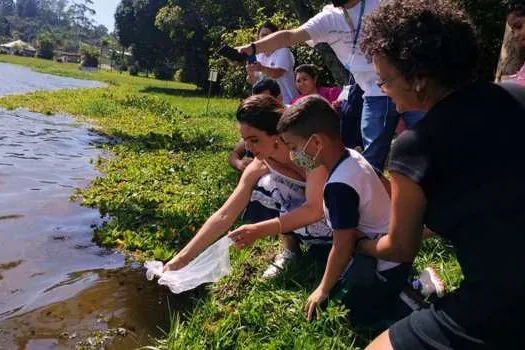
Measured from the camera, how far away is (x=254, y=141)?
144 inches

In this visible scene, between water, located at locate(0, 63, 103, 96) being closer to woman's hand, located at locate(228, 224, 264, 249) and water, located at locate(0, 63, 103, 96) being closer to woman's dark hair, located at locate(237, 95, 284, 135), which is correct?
woman's dark hair, located at locate(237, 95, 284, 135)

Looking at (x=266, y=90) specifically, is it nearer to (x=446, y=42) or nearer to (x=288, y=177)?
(x=288, y=177)

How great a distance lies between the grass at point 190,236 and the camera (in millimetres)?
2963

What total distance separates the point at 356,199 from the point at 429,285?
0.64m

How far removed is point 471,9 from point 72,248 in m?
9.27

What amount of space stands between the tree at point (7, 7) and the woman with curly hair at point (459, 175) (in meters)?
180

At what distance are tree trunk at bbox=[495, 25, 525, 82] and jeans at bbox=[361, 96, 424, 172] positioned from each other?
97cm

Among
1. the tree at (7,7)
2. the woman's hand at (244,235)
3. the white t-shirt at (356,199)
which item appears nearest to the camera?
the white t-shirt at (356,199)

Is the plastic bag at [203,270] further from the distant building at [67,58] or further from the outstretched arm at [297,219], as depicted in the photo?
the distant building at [67,58]

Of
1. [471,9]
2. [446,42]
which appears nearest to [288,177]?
[446,42]

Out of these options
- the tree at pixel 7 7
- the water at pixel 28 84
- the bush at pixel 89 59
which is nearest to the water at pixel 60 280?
the water at pixel 28 84

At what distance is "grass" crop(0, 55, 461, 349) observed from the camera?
296 cm

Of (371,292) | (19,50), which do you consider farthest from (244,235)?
(19,50)

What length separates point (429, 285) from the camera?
2.96 meters
